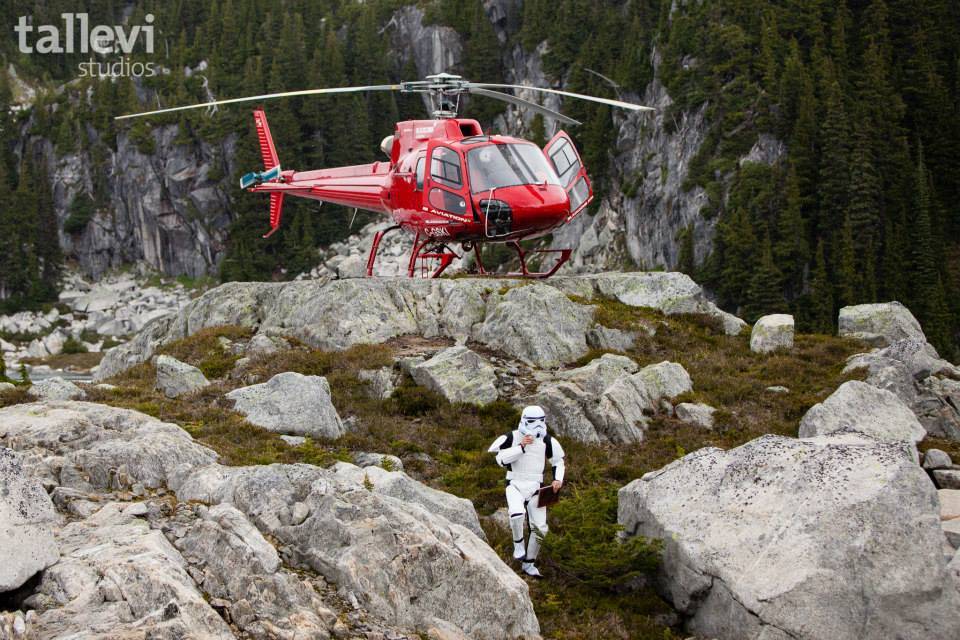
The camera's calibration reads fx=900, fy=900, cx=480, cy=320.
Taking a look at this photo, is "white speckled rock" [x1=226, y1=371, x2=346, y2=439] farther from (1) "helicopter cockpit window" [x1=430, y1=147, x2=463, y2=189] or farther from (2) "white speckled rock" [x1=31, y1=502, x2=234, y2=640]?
(2) "white speckled rock" [x1=31, y1=502, x2=234, y2=640]

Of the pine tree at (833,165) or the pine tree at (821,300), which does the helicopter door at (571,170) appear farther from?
the pine tree at (833,165)

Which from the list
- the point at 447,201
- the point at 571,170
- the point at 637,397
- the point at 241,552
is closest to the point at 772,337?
the point at 637,397

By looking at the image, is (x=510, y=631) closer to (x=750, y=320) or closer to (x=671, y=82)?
(x=750, y=320)

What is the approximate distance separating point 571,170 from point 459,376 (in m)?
6.83

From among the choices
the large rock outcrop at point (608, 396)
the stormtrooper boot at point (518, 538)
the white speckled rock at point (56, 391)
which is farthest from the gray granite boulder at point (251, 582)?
the large rock outcrop at point (608, 396)

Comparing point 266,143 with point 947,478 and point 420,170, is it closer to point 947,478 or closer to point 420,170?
point 420,170

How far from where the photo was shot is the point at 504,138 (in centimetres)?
2170

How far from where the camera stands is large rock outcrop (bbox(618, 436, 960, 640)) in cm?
976

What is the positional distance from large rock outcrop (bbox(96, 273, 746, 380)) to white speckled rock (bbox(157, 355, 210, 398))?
3.45m

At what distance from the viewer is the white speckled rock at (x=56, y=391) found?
54.1ft

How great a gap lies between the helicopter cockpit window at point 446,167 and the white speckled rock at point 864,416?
31.2 ft

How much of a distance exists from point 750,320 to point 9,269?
8332 centimetres

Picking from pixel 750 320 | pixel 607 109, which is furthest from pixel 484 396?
pixel 607 109

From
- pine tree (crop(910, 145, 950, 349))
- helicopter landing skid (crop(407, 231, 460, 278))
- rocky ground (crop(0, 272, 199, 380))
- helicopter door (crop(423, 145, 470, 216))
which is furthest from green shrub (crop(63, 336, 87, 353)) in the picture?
helicopter door (crop(423, 145, 470, 216))
